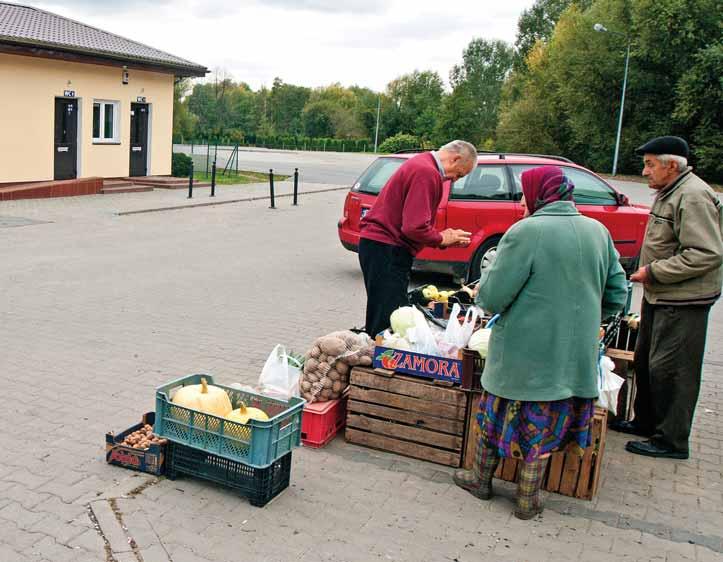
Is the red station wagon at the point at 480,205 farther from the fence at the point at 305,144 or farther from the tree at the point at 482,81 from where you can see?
the fence at the point at 305,144

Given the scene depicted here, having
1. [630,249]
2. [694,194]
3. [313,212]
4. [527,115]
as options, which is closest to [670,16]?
[527,115]

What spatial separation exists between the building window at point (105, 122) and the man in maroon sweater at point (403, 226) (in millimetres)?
20151

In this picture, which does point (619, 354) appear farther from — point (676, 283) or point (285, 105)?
point (285, 105)

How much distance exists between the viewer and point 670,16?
46.8 m

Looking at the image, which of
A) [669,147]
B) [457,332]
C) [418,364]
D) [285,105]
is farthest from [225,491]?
[285,105]

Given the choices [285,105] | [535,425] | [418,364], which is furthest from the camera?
[285,105]

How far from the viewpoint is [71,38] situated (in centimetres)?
2289

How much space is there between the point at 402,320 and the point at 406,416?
0.67m

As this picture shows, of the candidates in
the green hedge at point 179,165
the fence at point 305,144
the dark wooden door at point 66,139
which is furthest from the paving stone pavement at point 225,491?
the fence at point 305,144

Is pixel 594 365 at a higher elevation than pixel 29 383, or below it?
higher

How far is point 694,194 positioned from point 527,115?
190 ft

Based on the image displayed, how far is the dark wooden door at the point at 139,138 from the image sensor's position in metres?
25.3

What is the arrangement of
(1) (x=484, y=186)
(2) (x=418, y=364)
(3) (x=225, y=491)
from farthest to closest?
(1) (x=484, y=186), (2) (x=418, y=364), (3) (x=225, y=491)

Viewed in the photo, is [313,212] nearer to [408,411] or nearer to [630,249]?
[630,249]
